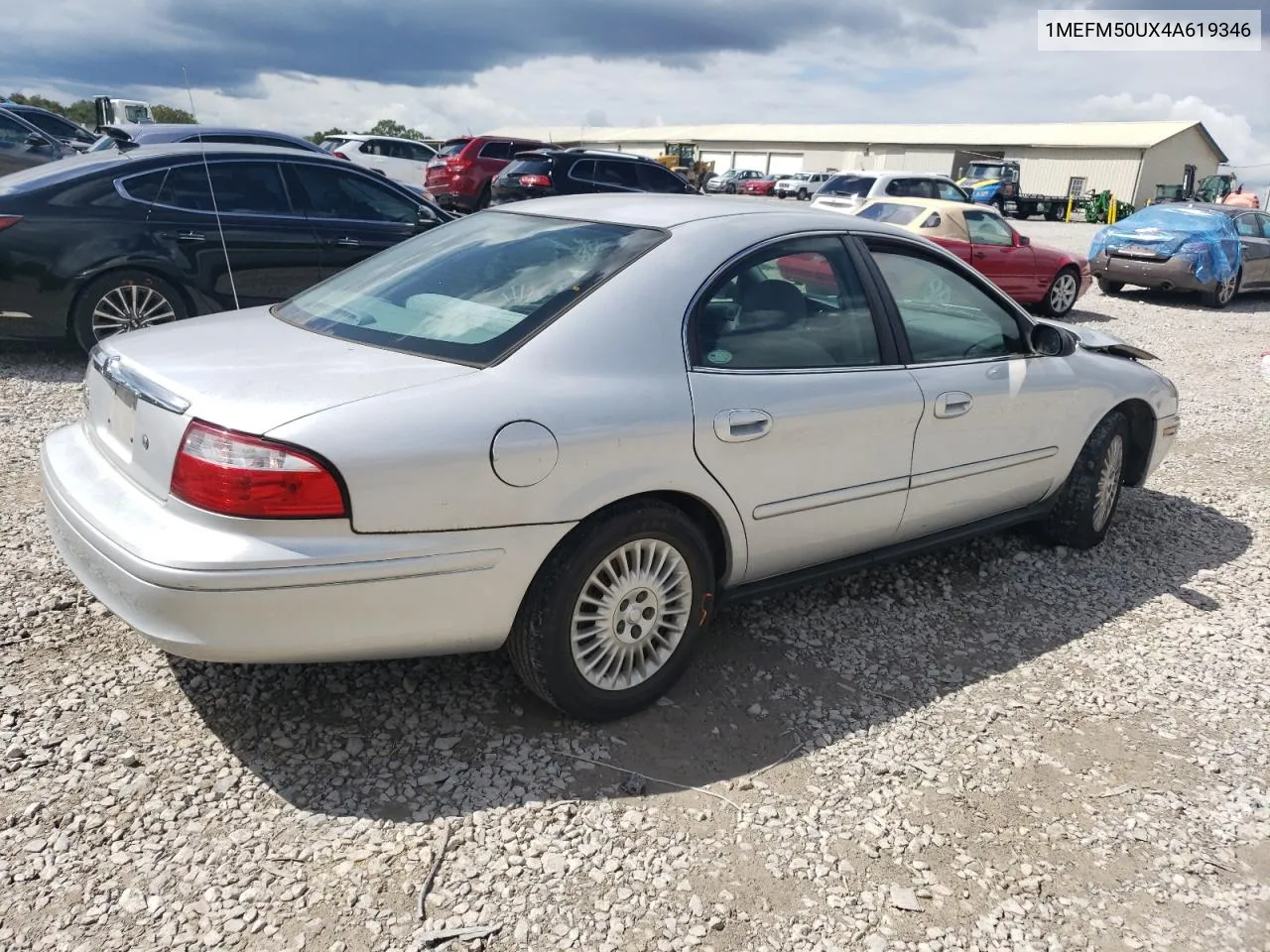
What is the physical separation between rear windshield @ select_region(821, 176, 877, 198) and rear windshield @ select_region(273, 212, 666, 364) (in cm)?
1341

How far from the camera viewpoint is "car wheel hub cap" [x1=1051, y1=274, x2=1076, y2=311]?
39.7 feet

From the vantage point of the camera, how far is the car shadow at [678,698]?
2.79m

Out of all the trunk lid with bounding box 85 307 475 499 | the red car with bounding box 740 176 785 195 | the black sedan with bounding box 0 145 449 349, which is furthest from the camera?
the red car with bounding box 740 176 785 195

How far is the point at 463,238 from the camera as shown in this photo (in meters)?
3.59

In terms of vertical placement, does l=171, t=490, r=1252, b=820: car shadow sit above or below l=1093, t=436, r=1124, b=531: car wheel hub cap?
below

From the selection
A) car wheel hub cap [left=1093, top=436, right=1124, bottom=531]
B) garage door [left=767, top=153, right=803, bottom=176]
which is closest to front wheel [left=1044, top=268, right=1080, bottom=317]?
car wheel hub cap [left=1093, top=436, right=1124, bottom=531]

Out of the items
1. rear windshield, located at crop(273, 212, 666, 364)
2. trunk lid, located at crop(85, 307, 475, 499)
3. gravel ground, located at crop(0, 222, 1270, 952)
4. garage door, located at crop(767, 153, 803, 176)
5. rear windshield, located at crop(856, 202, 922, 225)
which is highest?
garage door, located at crop(767, 153, 803, 176)

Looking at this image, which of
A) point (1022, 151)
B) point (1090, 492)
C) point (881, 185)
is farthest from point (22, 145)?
point (1022, 151)

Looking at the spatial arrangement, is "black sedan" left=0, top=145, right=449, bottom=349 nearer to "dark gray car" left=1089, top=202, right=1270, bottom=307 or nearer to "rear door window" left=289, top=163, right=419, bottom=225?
"rear door window" left=289, top=163, right=419, bottom=225

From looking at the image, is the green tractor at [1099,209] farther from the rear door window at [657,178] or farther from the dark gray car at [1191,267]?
the rear door window at [657,178]

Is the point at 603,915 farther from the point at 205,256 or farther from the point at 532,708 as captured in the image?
the point at 205,256

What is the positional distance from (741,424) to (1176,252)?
13.2m

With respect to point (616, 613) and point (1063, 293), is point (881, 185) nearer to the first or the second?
point (1063, 293)

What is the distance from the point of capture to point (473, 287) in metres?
3.18
